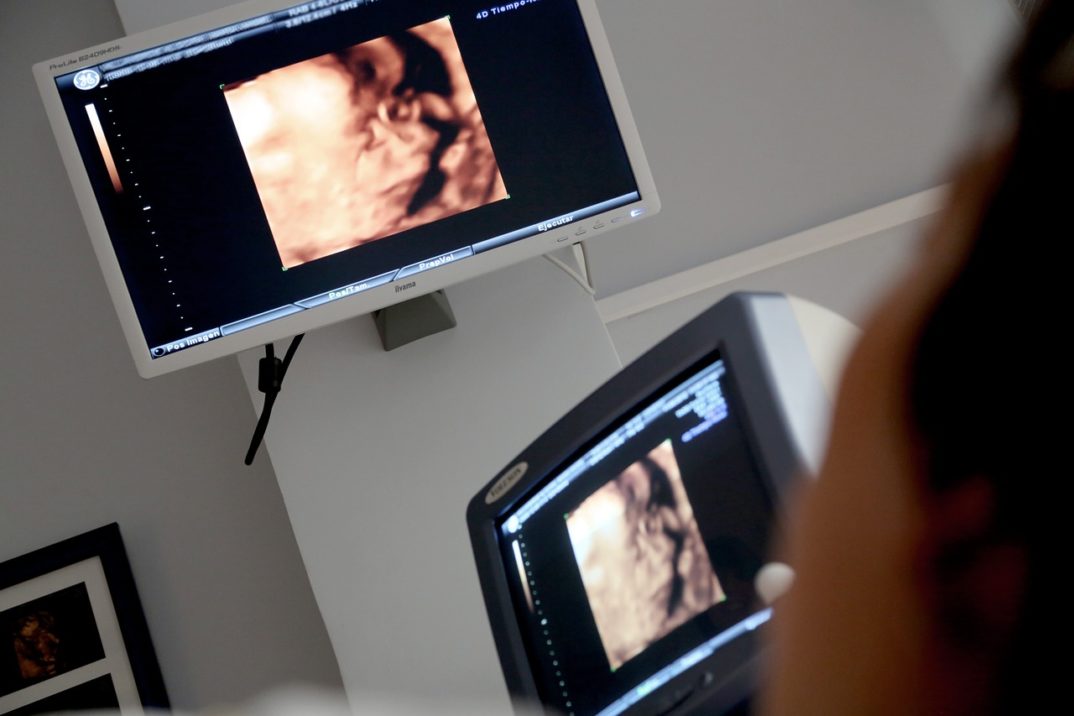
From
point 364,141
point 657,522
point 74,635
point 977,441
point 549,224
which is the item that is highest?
point 364,141

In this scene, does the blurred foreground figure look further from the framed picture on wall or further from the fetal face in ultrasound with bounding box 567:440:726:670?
the framed picture on wall

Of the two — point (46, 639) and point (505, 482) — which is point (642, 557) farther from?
point (46, 639)

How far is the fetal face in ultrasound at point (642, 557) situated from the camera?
Result: 779mm

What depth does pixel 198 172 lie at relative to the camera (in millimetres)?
1233

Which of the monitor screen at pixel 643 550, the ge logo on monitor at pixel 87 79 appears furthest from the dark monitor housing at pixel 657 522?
the ge logo on monitor at pixel 87 79

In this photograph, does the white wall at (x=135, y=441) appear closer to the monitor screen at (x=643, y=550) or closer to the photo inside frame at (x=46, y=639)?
the photo inside frame at (x=46, y=639)

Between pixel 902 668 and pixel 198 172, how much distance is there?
1.13 meters

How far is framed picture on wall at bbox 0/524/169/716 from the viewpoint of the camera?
5.59 ft

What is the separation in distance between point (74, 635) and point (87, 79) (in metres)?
0.97

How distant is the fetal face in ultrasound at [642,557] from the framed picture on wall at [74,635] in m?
1.17

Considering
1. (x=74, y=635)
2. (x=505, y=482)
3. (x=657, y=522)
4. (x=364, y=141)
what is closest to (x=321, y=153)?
(x=364, y=141)

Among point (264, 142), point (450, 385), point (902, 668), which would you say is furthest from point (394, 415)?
point (902, 668)

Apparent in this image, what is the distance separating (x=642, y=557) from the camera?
81 cm

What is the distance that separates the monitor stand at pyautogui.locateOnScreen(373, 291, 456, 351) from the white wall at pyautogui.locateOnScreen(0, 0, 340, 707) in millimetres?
521
